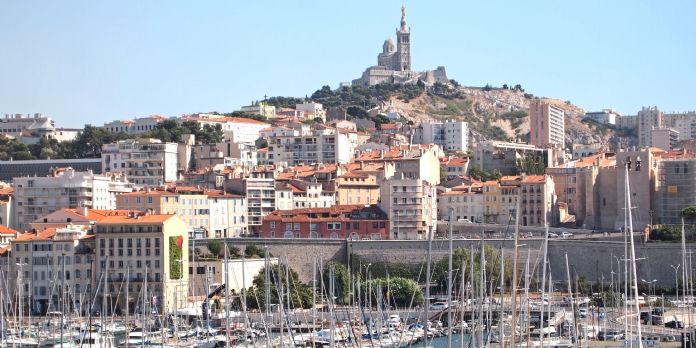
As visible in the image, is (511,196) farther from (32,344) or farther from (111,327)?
(32,344)

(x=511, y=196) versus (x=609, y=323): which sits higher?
(x=511, y=196)

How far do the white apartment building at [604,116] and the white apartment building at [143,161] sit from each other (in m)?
85.6

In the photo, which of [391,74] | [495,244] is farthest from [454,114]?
[495,244]

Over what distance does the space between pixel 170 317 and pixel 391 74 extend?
119 meters

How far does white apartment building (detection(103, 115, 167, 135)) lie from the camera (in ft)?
356

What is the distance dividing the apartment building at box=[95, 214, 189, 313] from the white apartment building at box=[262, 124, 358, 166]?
39661mm

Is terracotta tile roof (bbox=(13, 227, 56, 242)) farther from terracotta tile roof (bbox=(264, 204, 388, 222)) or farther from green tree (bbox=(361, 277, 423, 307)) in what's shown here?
green tree (bbox=(361, 277, 423, 307))

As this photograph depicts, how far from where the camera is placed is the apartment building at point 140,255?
190 ft

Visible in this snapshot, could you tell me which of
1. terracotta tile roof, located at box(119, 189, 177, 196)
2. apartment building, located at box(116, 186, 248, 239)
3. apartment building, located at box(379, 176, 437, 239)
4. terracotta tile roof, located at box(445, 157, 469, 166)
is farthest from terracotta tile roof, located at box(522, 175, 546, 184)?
terracotta tile roof, located at box(119, 189, 177, 196)

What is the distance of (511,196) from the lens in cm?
7762

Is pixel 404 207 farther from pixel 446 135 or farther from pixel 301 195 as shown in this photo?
pixel 446 135

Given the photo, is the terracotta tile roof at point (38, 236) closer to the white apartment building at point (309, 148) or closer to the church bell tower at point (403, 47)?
the white apartment building at point (309, 148)

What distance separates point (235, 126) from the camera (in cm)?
10800

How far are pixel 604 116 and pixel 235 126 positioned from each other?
71955 millimetres
